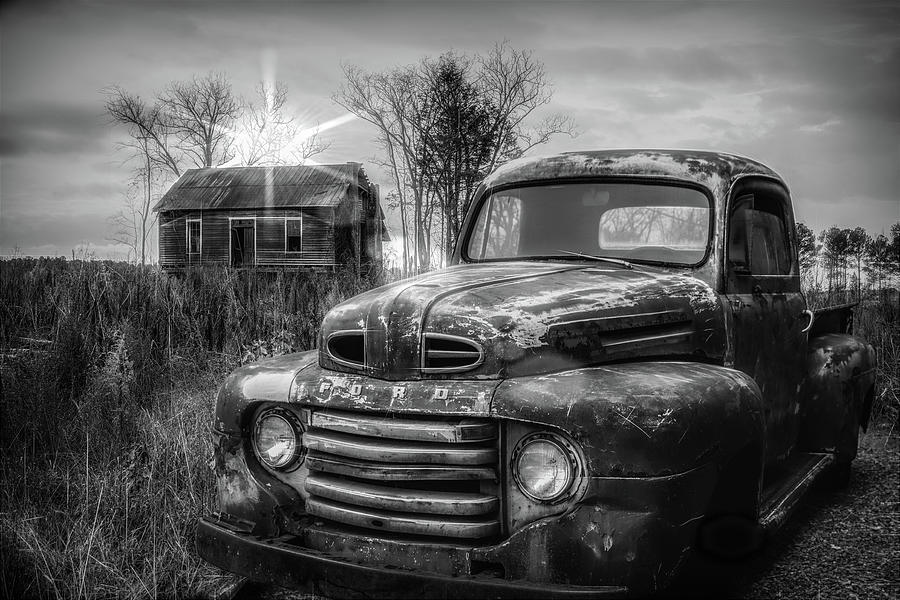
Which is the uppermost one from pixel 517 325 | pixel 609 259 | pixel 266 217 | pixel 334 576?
pixel 266 217

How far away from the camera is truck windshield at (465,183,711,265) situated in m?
3.22

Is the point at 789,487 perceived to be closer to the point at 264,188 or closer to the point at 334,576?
the point at 334,576

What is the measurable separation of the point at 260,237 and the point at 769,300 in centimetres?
2651

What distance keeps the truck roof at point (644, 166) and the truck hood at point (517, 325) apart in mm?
655

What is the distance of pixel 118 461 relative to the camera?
13.2ft

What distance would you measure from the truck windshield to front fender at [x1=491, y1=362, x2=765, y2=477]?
3.43 ft

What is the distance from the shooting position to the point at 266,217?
27.8 meters

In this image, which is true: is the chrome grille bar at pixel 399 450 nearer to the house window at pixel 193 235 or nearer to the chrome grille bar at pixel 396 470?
the chrome grille bar at pixel 396 470

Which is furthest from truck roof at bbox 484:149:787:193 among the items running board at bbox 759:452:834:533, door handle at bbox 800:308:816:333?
running board at bbox 759:452:834:533

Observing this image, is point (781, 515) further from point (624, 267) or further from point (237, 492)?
point (237, 492)

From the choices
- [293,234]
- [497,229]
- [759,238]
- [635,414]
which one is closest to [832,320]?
[759,238]

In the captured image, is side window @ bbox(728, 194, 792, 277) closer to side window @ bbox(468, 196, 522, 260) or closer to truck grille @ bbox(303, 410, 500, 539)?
side window @ bbox(468, 196, 522, 260)

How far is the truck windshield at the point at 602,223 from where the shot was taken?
322 cm

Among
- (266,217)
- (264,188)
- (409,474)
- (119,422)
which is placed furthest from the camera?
(264,188)
